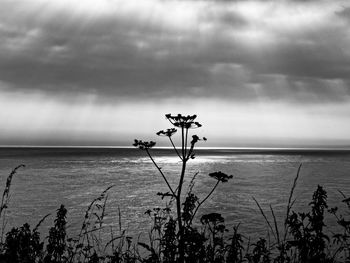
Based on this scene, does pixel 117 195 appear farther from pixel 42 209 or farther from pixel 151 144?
pixel 151 144

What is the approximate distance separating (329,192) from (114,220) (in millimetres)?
25376

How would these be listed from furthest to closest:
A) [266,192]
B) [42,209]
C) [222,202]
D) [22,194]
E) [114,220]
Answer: [266,192] < [22,194] < [222,202] < [42,209] < [114,220]

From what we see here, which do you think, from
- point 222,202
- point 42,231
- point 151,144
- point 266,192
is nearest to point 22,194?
point 42,231

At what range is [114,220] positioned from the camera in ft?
75.4

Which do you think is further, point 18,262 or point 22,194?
point 22,194

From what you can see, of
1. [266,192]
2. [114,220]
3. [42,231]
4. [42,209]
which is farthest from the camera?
[266,192]

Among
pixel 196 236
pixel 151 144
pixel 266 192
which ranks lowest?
pixel 266 192

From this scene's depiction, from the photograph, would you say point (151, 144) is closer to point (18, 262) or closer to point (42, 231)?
point (18, 262)

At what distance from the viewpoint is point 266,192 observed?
38312mm

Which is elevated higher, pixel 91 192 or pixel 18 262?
pixel 18 262

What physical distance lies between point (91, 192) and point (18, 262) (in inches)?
1350

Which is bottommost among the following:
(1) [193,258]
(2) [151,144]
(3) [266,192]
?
(3) [266,192]

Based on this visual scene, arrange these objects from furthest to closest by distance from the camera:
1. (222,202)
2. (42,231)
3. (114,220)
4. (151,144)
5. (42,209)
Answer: (222,202) → (42,209) → (114,220) → (42,231) → (151,144)

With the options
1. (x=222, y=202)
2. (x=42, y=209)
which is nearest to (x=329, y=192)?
(x=222, y=202)
